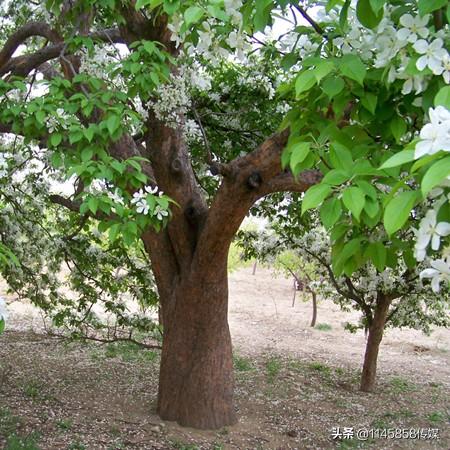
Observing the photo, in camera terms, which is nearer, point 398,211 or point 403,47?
point 398,211

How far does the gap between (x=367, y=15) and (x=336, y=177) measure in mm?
517

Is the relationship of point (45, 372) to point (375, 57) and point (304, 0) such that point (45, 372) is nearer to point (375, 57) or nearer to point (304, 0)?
point (304, 0)

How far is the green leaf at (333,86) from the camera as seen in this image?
1.78 m

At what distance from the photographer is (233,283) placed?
949 inches

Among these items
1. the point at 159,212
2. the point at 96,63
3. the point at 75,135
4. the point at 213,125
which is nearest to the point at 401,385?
the point at 213,125

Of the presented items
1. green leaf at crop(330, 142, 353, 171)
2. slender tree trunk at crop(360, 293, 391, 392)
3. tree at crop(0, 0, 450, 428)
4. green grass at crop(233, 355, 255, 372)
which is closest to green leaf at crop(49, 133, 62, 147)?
tree at crop(0, 0, 450, 428)

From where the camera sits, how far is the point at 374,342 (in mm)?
7898

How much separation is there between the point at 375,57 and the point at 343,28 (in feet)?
0.56

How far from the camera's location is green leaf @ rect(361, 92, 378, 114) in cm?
183

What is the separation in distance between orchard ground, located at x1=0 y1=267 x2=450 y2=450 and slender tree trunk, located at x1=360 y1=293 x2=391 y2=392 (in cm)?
23

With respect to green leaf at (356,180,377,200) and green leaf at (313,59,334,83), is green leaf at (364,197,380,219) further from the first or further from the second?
green leaf at (313,59,334,83)

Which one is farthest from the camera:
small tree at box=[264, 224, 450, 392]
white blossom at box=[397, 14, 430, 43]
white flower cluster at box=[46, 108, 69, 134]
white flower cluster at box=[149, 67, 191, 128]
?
small tree at box=[264, 224, 450, 392]

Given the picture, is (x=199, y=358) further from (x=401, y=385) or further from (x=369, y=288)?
(x=401, y=385)

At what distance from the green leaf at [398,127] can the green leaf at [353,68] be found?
9.1 inches
